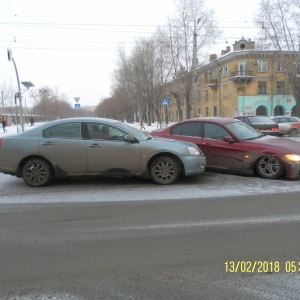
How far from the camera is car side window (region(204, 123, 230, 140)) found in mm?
8289

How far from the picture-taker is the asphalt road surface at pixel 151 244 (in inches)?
118

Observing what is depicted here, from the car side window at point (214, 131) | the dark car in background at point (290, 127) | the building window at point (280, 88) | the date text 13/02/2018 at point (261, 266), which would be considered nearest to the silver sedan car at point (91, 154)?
the car side window at point (214, 131)

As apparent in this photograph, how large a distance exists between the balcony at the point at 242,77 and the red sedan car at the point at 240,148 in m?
41.7

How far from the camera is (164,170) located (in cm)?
729

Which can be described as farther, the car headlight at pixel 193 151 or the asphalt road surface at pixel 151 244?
the car headlight at pixel 193 151

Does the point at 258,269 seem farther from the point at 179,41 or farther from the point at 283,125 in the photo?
→ the point at 179,41

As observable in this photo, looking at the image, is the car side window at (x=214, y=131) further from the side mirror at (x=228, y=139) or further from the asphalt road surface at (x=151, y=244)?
the asphalt road surface at (x=151, y=244)

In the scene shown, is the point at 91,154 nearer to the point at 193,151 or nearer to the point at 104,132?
the point at 104,132

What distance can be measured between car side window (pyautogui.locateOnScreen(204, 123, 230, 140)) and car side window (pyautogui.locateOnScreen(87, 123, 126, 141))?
2512mm

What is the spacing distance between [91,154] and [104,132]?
0.60 m

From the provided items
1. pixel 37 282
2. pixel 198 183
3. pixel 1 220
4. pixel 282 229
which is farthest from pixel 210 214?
pixel 1 220

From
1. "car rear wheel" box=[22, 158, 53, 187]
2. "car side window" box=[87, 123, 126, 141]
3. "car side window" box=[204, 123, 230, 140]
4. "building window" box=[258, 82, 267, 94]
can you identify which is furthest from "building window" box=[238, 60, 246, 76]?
"car rear wheel" box=[22, 158, 53, 187]

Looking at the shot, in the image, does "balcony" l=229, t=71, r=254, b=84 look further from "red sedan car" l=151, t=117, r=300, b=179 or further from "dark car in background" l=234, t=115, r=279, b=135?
"red sedan car" l=151, t=117, r=300, b=179

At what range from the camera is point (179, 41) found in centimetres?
3578
